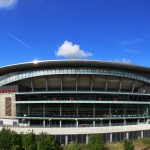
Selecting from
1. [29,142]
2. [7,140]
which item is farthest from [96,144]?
[7,140]

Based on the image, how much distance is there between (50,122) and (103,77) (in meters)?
18.6

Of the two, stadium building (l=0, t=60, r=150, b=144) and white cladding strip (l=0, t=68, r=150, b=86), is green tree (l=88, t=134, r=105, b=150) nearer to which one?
stadium building (l=0, t=60, r=150, b=144)

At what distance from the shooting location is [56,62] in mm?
60781

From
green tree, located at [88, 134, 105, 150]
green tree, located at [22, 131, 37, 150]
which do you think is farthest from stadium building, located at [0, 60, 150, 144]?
green tree, located at [22, 131, 37, 150]

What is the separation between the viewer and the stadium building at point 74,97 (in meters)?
59.4

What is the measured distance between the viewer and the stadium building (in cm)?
5941

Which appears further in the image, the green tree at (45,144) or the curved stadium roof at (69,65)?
the curved stadium roof at (69,65)

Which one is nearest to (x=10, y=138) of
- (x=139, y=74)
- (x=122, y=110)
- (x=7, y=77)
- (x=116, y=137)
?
(x=116, y=137)

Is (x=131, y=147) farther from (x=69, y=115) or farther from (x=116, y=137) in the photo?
(x=69, y=115)

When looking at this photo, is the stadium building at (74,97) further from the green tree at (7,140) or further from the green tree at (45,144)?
the green tree at (45,144)

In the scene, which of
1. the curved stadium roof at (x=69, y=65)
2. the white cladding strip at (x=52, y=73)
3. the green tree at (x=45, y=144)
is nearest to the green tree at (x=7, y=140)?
the green tree at (x=45, y=144)

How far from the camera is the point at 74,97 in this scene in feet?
201

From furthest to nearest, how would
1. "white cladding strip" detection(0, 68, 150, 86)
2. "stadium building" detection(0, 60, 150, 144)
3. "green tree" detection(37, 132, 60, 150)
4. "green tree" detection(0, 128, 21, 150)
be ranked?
"white cladding strip" detection(0, 68, 150, 86)
"stadium building" detection(0, 60, 150, 144)
"green tree" detection(0, 128, 21, 150)
"green tree" detection(37, 132, 60, 150)

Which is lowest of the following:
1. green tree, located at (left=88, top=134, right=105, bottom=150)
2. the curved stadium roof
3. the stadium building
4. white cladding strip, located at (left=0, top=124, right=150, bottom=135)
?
green tree, located at (left=88, top=134, right=105, bottom=150)
